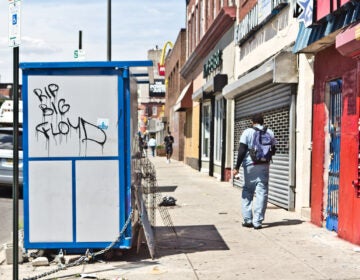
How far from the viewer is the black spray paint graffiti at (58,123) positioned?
21.0 ft

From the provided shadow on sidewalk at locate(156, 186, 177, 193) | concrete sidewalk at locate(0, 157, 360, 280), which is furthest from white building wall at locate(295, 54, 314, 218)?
shadow on sidewalk at locate(156, 186, 177, 193)

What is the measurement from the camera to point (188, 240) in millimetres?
7891

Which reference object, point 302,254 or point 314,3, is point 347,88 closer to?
point 314,3

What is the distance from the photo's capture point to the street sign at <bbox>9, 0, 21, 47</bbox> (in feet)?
16.7

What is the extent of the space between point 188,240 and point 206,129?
14960mm

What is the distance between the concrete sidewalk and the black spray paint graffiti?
1.50 m

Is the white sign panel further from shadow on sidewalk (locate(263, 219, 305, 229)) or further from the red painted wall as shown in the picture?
shadow on sidewalk (locate(263, 219, 305, 229))

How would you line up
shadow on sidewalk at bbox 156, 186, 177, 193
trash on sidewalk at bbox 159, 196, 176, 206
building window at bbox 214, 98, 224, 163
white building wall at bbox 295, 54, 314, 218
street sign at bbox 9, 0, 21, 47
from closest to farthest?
street sign at bbox 9, 0, 21, 47, white building wall at bbox 295, 54, 314, 218, trash on sidewalk at bbox 159, 196, 176, 206, shadow on sidewalk at bbox 156, 186, 177, 193, building window at bbox 214, 98, 224, 163

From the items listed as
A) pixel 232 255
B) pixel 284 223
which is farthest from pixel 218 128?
pixel 232 255

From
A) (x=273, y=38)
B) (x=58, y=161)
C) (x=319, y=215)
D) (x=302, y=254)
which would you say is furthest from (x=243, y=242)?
(x=273, y=38)

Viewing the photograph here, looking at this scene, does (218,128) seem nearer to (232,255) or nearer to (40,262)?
(232,255)

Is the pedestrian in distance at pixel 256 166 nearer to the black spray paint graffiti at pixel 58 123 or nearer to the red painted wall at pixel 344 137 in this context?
the red painted wall at pixel 344 137

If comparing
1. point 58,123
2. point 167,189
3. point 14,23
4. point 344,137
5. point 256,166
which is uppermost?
point 14,23

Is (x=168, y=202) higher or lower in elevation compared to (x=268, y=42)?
lower
